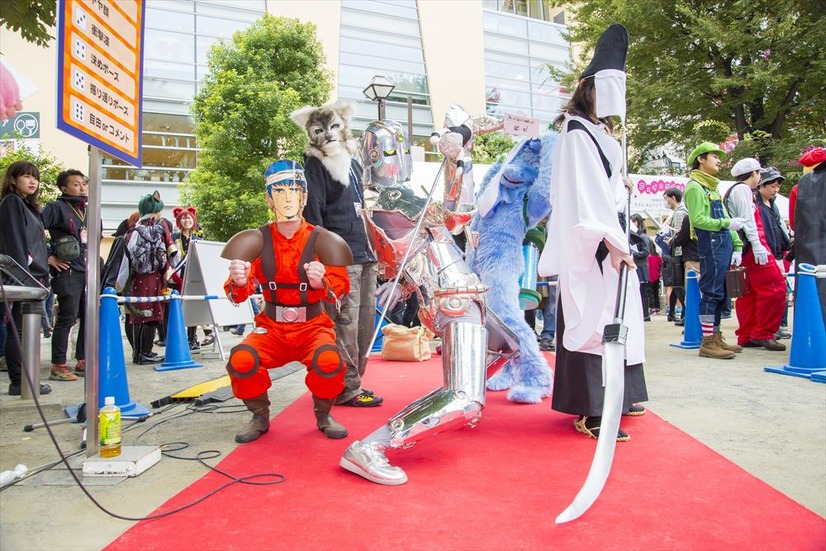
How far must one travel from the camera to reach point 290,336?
2.84 meters

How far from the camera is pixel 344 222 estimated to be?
11.4ft

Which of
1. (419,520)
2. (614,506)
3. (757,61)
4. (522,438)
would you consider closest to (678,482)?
(614,506)

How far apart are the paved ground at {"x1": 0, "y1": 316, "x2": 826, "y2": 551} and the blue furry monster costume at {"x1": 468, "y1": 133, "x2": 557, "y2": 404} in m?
0.75

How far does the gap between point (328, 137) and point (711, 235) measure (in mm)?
3566

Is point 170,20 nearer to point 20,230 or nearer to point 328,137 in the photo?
point 20,230

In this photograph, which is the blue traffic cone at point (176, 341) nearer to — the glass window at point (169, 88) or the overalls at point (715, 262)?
the overalls at point (715, 262)

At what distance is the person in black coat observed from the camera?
13.0 ft

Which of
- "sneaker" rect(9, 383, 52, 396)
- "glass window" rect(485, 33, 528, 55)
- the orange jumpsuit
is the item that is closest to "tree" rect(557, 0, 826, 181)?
the orange jumpsuit

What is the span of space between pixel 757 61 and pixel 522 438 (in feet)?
41.4

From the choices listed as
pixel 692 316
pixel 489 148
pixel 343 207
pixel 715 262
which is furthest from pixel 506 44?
pixel 343 207

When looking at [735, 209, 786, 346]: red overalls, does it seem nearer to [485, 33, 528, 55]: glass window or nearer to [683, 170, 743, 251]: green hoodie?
[683, 170, 743, 251]: green hoodie

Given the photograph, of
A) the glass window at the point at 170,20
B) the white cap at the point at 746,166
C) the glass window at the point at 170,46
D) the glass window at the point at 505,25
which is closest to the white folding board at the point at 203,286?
the white cap at the point at 746,166

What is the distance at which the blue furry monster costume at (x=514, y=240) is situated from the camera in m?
3.60

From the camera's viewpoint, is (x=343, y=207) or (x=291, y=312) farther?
(x=343, y=207)
